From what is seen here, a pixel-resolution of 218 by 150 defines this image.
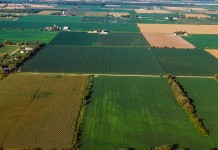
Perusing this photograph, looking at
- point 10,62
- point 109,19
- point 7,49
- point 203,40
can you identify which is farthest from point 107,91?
point 109,19

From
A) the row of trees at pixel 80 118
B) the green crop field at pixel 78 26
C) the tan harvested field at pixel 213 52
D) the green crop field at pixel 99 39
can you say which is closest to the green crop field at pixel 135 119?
the row of trees at pixel 80 118

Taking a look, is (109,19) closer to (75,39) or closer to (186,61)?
(75,39)

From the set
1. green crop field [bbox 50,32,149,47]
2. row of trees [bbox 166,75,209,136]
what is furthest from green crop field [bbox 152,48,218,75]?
green crop field [bbox 50,32,149,47]

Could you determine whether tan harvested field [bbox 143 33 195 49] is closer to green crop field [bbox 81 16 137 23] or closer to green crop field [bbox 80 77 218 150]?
green crop field [bbox 81 16 137 23]

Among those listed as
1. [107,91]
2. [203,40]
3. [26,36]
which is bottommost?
[107,91]

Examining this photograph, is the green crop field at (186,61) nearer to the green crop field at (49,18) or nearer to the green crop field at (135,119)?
the green crop field at (135,119)

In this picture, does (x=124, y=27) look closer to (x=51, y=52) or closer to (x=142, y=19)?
(x=142, y=19)
